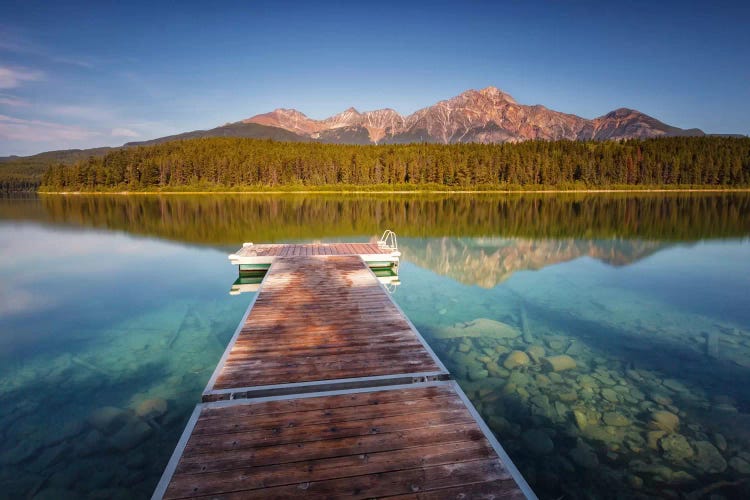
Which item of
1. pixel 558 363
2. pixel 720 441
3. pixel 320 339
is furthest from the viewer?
pixel 558 363

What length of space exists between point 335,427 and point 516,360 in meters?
5.37

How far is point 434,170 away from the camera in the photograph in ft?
349

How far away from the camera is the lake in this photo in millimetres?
5543

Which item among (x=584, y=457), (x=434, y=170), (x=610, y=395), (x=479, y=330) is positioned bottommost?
(x=584, y=457)

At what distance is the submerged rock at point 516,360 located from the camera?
27.6ft

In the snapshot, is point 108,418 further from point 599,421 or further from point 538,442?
point 599,421

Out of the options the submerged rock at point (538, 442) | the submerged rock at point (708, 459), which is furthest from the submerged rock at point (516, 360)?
the submerged rock at point (708, 459)

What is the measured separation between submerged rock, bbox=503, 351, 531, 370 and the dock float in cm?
234

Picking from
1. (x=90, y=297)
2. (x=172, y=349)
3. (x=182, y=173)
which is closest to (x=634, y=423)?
(x=172, y=349)

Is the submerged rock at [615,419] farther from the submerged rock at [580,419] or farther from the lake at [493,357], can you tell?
the submerged rock at [580,419]

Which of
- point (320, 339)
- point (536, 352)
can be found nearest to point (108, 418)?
point (320, 339)

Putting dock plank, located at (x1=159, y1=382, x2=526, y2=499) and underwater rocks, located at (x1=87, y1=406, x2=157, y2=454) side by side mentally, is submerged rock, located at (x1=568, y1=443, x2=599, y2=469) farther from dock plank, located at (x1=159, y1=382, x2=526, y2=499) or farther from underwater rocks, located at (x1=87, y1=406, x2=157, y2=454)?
underwater rocks, located at (x1=87, y1=406, x2=157, y2=454)

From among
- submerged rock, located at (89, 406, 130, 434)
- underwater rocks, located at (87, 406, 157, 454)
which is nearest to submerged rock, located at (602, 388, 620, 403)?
underwater rocks, located at (87, 406, 157, 454)

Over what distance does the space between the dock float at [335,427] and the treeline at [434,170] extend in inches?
3776
